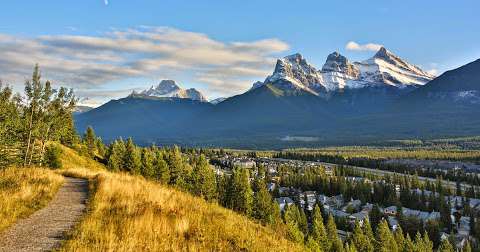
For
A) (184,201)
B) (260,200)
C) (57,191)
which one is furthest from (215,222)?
(260,200)

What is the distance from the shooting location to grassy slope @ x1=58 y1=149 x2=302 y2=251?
12523mm

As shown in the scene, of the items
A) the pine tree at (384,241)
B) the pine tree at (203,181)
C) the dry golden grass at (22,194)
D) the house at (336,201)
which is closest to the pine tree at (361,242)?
the pine tree at (384,241)

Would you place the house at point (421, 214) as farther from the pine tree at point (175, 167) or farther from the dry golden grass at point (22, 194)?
the dry golden grass at point (22, 194)

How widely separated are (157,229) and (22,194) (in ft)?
30.4

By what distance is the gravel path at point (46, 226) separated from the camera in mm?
12457

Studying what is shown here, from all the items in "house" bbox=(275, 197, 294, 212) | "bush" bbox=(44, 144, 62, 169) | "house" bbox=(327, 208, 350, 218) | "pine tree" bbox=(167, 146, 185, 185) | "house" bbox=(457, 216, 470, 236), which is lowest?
"house" bbox=(457, 216, 470, 236)

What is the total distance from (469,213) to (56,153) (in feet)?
401

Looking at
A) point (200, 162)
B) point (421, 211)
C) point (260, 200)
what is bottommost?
point (421, 211)

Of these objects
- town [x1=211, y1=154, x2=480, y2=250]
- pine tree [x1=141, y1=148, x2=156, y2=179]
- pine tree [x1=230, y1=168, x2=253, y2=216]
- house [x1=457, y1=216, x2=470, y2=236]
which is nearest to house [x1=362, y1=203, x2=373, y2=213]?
town [x1=211, y1=154, x2=480, y2=250]

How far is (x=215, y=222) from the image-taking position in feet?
54.4

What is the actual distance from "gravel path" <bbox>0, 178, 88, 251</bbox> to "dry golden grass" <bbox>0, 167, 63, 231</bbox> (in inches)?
14.2

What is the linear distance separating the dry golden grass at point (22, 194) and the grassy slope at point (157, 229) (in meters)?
2.59

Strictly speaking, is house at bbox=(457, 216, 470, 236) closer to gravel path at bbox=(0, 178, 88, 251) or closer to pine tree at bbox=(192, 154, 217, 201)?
pine tree at bbox=(192, 154, 217, 201)

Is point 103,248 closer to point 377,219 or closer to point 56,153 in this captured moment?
point 56,153
